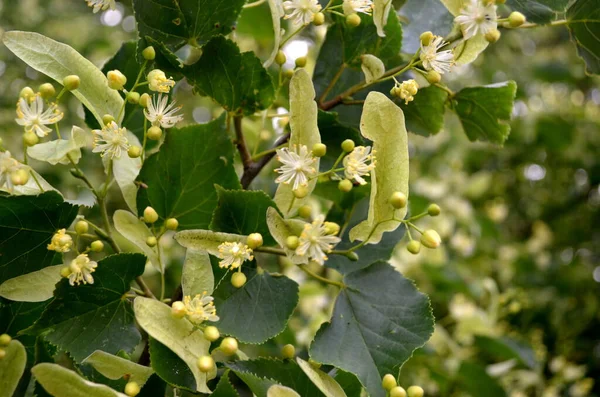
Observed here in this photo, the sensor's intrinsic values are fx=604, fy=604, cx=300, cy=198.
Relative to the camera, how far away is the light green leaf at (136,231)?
2.10ft

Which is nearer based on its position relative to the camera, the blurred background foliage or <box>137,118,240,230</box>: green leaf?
<box>137,118,240,230</box>: green leaf

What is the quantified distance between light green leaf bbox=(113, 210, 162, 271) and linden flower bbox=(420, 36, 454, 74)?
35 centimetres

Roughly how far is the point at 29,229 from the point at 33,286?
57 mm

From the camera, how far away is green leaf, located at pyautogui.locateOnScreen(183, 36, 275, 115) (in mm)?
646

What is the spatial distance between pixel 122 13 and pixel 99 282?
1957 millimetres

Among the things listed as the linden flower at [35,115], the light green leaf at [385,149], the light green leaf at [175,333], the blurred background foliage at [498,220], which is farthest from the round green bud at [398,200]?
the blurred background foliage at [498,220]

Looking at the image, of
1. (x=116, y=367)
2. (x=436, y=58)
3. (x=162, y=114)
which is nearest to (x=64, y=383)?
(x=116, y=367)

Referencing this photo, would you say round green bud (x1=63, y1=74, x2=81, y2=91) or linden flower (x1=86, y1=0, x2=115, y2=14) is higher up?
linden flower (x1=86, y1=0, x2=115, y2=14)

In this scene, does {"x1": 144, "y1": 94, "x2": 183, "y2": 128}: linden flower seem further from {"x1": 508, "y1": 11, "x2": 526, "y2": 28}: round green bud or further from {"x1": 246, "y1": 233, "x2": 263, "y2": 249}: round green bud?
{"x1": 508, "y1": 11, "x2": 526, "y2": 28}: round green bud

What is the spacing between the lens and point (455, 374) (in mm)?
1472

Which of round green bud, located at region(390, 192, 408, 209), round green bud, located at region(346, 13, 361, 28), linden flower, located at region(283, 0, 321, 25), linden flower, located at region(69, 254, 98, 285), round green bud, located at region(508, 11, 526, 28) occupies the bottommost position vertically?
linden flower, located at region(69, 254, 98, 285)

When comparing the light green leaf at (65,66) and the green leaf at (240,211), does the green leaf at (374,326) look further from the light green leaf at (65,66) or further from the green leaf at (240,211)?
the light green leaf at (65,66)

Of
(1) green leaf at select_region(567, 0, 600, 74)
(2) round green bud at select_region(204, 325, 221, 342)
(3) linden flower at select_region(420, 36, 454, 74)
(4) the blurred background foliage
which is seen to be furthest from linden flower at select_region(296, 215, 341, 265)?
(4) the blurred background foliage

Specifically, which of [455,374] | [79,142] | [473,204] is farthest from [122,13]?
[79,142]
